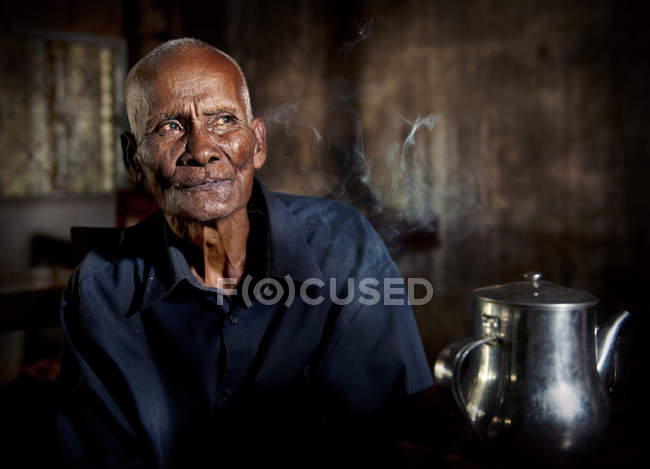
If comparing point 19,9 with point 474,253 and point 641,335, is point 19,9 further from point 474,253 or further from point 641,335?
point 641,335

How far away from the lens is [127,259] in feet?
5.75

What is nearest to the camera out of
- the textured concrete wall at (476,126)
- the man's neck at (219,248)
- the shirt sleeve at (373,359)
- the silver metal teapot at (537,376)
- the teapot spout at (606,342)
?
the silver metal teapot at (537,376)

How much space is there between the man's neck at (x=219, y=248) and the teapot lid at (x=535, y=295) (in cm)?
77

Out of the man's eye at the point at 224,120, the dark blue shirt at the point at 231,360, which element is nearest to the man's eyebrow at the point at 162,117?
the man's eye at the point at 224,120

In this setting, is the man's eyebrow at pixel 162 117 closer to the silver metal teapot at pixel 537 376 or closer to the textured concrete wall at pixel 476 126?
the silver metal teapot at pixel 537 376

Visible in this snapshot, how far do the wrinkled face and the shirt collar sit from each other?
11 cm

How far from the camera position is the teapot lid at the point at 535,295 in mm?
1136

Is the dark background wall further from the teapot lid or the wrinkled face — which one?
the teapot lid

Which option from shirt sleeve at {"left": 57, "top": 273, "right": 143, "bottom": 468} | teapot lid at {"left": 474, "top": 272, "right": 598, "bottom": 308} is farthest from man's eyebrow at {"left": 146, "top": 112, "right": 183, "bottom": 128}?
teapot lid at {"left": 474, "top": 272, "right": 598, "bottom": 308}

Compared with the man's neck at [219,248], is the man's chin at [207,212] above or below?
above

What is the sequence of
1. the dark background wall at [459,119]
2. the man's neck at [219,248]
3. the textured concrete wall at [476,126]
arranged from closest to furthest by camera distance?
the man's neck at [219,248], the dark background wall at [459,119], the textured concrete wall at [476,126]

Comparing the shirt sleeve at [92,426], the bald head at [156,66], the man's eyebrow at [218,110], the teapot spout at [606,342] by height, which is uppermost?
the bald head at [156,66]

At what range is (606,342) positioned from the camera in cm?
124

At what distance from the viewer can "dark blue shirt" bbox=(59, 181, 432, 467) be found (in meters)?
1.58
